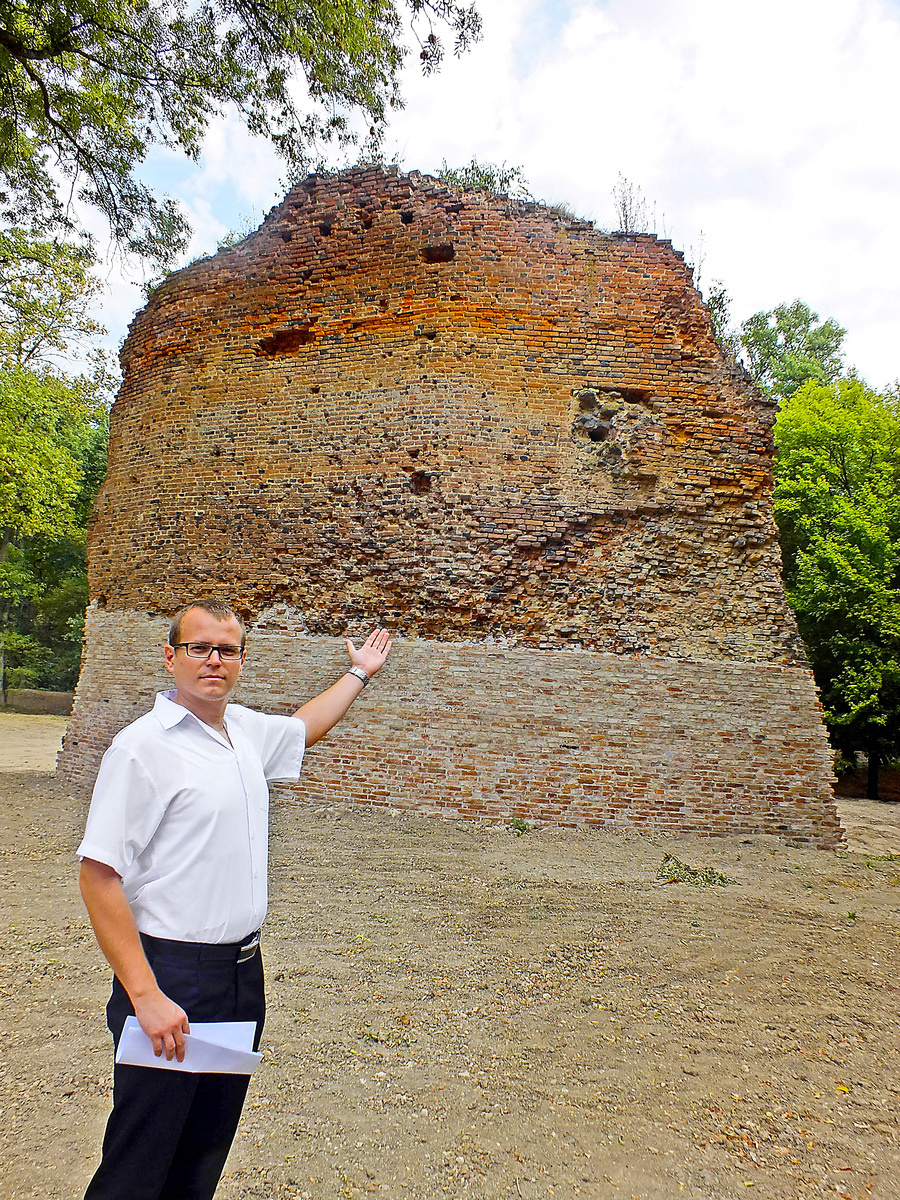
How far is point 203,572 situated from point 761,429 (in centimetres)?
687

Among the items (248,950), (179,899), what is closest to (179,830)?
(179,899)

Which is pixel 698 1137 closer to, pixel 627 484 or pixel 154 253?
pixel 627 484

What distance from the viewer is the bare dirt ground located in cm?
237

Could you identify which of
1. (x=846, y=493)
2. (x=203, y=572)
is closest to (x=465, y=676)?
(x=203, y=572)

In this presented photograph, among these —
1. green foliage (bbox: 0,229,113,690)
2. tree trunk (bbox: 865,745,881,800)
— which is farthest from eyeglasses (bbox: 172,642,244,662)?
tree trunk (bbox: 865,745,881,800)

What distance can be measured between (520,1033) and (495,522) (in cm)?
490

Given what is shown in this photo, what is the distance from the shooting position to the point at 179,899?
1.53 m

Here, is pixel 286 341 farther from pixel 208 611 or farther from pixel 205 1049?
pixel 205 1049

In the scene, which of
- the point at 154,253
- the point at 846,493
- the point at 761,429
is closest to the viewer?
the point at 761,429

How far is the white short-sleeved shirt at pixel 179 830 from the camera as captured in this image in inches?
58.1

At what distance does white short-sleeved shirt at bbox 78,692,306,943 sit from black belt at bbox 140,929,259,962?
13 mm

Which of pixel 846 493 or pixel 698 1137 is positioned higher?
pixel 846 493

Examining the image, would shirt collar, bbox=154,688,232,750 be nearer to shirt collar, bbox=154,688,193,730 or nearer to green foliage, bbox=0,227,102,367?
shirt collar, bbox=154,688,193,730

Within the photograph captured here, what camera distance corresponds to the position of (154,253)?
27.9 feet
